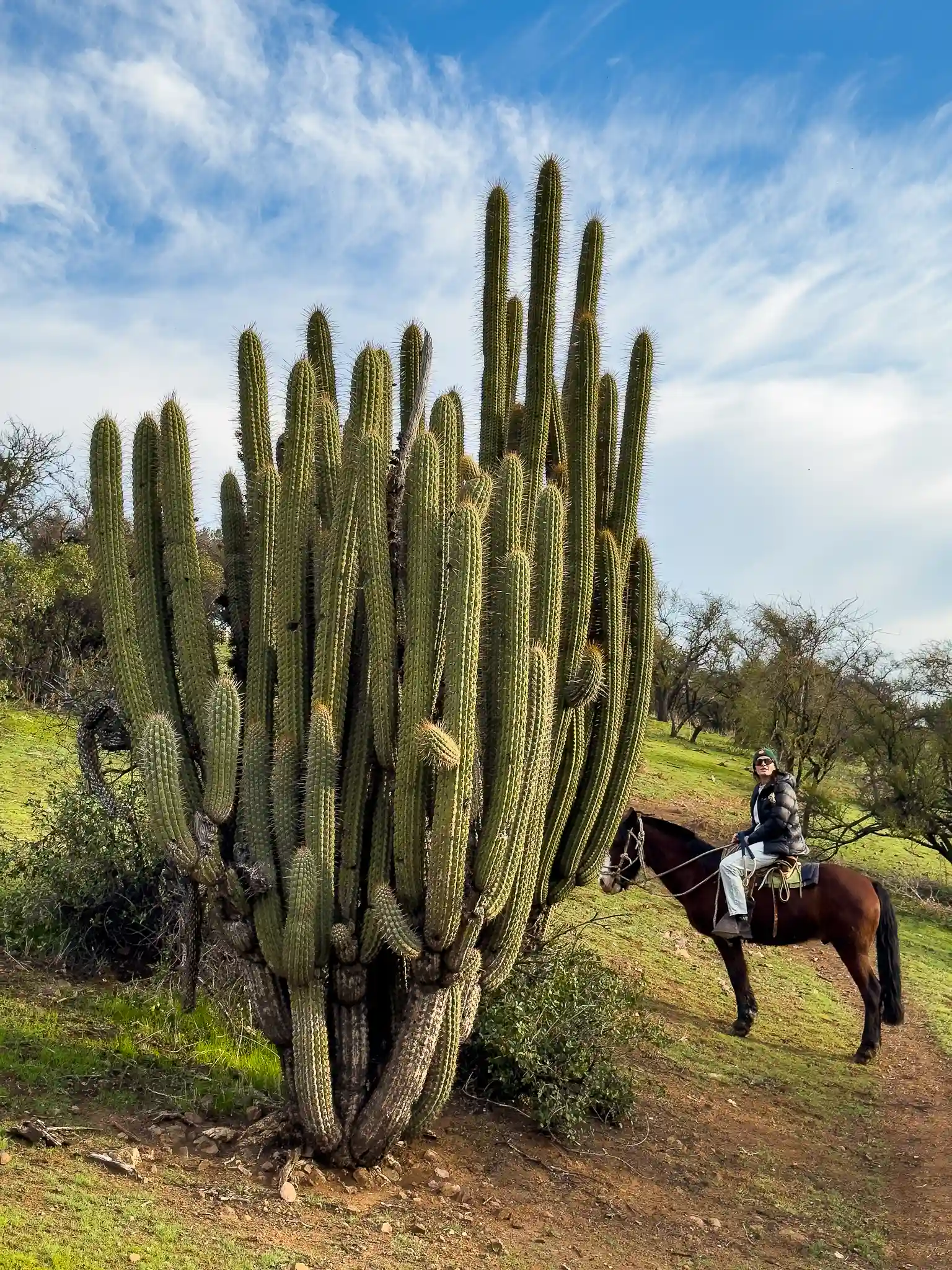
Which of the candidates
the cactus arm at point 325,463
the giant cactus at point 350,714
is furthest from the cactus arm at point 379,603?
the cactus arm at point 325,463

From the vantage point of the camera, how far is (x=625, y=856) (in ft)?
34.7

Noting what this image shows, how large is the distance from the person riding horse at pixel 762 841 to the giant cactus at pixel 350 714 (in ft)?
12.9

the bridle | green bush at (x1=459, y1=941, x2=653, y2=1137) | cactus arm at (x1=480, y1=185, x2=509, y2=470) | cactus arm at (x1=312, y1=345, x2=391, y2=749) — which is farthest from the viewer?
the bridle

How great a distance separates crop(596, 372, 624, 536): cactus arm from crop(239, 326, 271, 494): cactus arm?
3023mm

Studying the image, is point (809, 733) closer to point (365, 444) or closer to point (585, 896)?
point (585, 896)

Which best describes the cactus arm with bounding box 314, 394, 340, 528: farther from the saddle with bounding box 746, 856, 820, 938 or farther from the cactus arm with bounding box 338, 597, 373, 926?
the saddle with bounding box 746, 856, 820, 938

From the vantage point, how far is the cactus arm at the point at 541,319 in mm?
8023

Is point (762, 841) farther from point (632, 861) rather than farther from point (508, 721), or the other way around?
point (508, 721)

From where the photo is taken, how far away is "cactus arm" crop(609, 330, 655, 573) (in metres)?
8.38

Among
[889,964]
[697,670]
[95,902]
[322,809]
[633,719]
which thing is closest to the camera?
[322,809]

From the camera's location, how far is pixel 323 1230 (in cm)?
502

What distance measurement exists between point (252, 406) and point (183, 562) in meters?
1.08

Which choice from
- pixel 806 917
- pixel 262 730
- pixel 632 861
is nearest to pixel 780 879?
pixel 806 917

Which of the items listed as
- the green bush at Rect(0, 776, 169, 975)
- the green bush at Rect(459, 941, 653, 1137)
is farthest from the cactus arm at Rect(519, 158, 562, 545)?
the green bush at Rect(0, 776, 169, 975)
